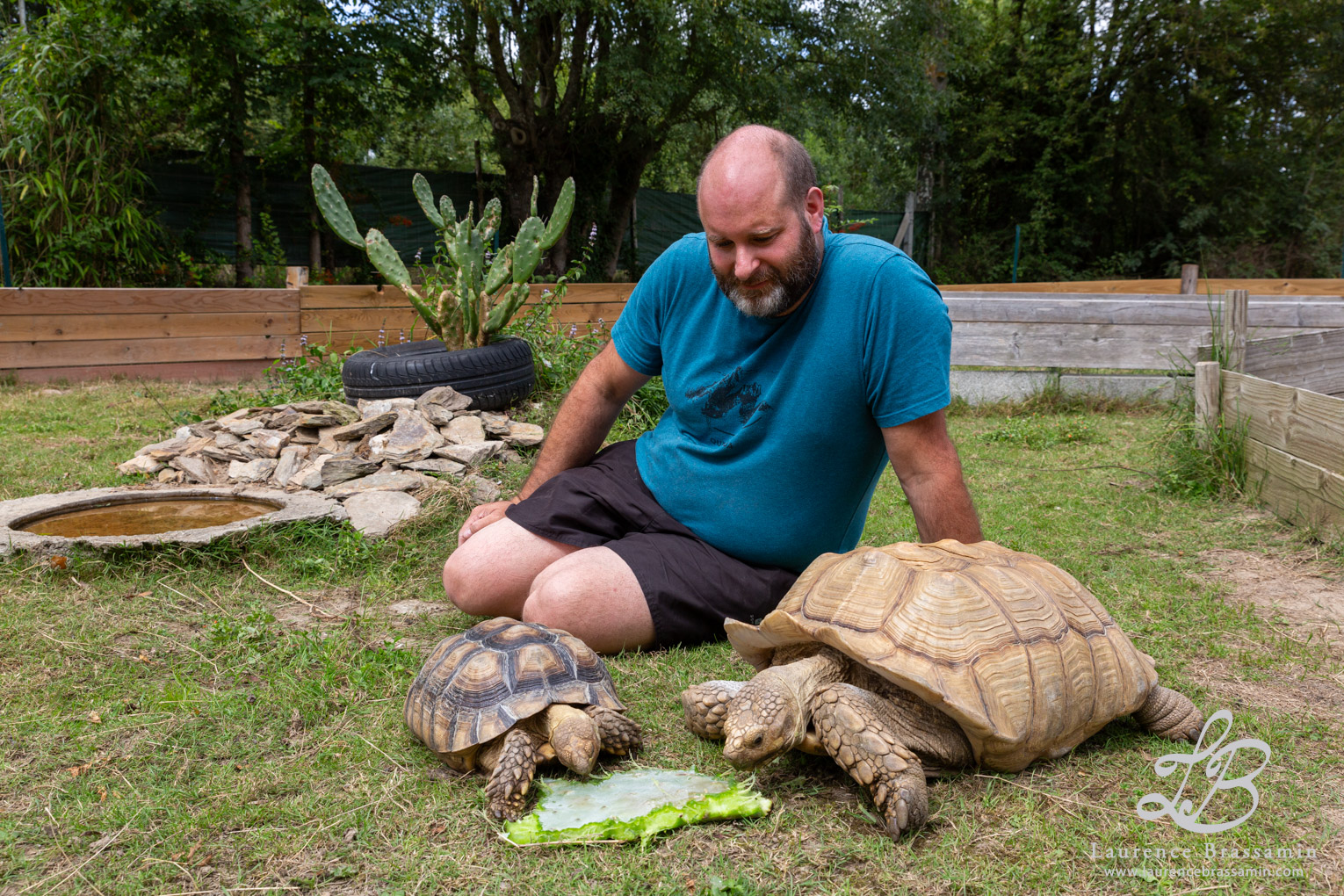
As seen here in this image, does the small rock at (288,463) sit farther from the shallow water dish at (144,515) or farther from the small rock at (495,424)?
the small rock at (495,424)

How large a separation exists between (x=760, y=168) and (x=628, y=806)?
177cm

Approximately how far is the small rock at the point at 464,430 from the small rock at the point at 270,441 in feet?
3.09

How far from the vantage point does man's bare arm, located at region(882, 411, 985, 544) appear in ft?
8.58

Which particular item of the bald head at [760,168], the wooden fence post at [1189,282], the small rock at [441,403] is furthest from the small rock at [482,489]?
the wooden fence post at [1189,282]

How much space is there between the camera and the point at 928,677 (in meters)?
2.03

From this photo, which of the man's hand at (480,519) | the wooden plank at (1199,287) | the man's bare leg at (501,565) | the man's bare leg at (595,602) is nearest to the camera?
the man's bare leg at (595,602)

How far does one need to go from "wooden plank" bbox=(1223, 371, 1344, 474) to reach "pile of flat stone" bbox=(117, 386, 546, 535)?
4.13m

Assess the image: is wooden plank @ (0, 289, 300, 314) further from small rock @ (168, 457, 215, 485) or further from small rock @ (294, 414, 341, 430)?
small rock @ (168, 457, 215, 485)

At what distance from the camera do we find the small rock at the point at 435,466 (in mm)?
5098

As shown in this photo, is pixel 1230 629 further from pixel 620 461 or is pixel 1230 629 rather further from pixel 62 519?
pixel 62 519

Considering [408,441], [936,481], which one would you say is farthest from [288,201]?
[936,481]

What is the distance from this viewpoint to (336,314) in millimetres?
8734

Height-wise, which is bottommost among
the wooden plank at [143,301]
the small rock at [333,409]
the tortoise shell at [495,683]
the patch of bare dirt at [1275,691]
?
the patch of bare dirt at [1275,691]

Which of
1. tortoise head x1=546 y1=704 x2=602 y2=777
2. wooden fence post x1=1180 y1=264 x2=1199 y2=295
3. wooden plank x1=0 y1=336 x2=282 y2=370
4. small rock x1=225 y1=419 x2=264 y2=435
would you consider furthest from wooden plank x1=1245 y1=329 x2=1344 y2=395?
wooden plank x1=0 y1=336 x2=282 y2=370
